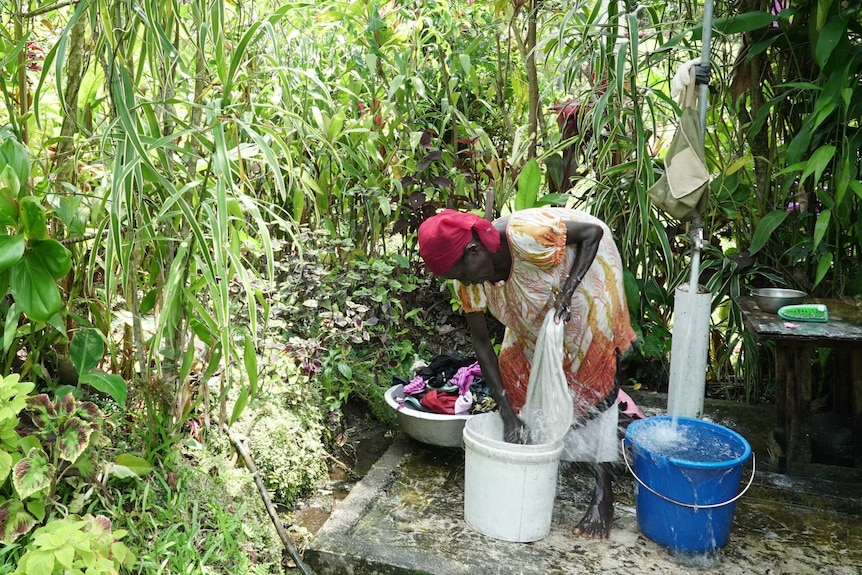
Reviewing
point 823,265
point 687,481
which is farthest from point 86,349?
point 823,265

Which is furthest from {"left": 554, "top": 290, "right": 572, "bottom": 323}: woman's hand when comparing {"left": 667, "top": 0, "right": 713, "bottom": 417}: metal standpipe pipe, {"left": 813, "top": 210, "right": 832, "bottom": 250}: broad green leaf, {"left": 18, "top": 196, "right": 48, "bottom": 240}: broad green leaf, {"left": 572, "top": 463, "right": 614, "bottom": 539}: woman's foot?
{"left": 18, "top": 196, "right": 48, "bottom": 240}: broad green leaf

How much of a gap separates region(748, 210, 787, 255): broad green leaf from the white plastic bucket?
150cm

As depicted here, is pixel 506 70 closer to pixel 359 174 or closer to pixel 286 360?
pixel 359 174

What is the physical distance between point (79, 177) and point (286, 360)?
105 cm

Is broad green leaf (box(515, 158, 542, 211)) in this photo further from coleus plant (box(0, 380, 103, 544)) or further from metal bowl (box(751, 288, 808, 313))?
coleus plant (box(0, 380, 103, 544))

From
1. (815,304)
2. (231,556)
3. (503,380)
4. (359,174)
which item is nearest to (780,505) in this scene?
(815,304)

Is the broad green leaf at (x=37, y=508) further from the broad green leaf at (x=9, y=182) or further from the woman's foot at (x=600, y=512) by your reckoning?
the woman's foot at (x=600, y=512)

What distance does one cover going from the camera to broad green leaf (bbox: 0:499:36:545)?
192 cm

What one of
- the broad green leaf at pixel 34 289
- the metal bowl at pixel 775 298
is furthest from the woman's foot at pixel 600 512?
the broad green leaf at pixel 34 289

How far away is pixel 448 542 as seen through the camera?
248 centimetres

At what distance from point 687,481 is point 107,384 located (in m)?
1.72

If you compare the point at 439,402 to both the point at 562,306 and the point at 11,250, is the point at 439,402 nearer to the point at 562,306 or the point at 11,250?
the point at 562,306

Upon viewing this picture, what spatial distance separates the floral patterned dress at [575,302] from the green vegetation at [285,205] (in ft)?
2.27

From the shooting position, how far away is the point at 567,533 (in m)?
2.56
